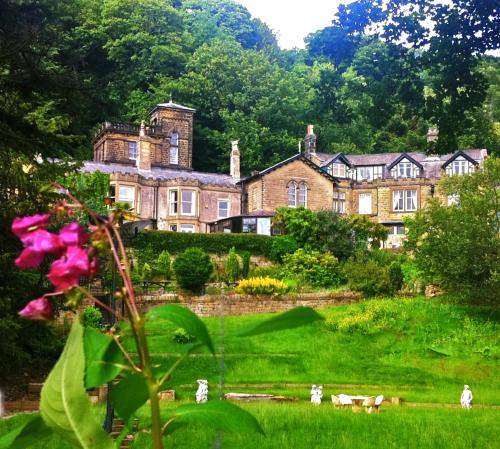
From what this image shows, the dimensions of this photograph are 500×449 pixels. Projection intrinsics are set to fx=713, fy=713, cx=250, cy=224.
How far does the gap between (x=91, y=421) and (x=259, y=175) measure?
165ft

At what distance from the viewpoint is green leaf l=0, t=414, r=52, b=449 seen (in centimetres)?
143

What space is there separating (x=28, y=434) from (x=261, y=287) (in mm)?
34019

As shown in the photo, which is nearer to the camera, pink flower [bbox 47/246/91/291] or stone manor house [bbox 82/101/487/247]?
pink flower [bbox 47/246/91/291]

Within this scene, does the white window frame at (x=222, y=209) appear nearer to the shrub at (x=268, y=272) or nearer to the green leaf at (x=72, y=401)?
the shrub at (x=268, y=272)

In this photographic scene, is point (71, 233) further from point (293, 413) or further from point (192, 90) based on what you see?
point (192, 90)

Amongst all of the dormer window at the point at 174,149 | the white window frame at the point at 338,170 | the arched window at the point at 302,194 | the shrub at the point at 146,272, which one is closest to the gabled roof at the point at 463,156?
the white window frame at the point at 338,170

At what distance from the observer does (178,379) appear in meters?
1.81

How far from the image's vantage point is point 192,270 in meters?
35.3

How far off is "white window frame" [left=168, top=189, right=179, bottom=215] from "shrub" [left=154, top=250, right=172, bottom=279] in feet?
37.9

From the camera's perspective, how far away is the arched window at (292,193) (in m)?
52.1

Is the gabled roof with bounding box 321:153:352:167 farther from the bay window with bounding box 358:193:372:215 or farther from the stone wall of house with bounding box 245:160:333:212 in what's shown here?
the stone wall of house with bounding box 245:160:333:212

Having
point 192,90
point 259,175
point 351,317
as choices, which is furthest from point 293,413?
point 192,90

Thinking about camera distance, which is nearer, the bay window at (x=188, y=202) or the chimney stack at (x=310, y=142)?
the bay window at (x=188, y=202)

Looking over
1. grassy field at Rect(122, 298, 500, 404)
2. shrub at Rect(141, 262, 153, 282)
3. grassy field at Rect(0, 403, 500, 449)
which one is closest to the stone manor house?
shrub at Rect(141, 262, 153, 282)
